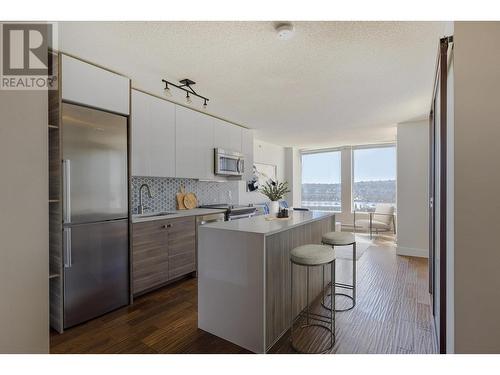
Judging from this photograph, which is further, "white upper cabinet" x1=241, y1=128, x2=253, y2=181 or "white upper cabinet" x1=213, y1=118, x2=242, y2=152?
"white upper cabinet" x1=241, y1=128, x2=253, y2=181

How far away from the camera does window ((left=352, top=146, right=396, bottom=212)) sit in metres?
6.85

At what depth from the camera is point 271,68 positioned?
252 centimetres

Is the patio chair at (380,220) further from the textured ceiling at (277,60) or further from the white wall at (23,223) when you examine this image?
the white wall at (23,223)

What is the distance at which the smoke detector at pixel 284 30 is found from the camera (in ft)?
5.93

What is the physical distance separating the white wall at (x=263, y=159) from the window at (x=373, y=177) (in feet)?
6.71

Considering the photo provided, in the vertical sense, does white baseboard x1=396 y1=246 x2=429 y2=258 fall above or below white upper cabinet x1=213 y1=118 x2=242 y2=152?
below

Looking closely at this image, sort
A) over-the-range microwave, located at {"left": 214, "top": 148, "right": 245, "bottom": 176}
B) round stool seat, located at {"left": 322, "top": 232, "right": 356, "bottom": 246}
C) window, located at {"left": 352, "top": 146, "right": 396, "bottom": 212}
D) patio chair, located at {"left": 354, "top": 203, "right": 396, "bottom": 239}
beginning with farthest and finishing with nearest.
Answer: window, located at {"left": 352, "top": 146, "right": 396, "bottom": 212}, patio chair, located at {"left": 354, "top": 203, "right": 396, "bottom": 239}, over-the-range microwave, located at {"left": 214, "top": 148, "right": 245, "bottom": 176}, round stool seat, located at {"left": 322, "top": 232, "right": 356, "bottom": 246}

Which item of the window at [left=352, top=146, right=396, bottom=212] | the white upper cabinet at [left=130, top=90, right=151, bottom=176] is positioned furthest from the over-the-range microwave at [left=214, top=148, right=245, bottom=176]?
the window at [left=352, top=146, right=396, bottom=212]

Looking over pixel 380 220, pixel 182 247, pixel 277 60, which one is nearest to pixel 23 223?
pixel 182 247

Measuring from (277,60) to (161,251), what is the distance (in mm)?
2382

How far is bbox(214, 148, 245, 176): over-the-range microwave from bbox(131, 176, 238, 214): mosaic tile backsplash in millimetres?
448

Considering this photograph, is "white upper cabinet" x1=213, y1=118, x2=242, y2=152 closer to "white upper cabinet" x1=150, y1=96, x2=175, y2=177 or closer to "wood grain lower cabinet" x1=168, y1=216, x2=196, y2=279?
"white upper cabinet" x1=150, y1=96, x2=175, y2=177

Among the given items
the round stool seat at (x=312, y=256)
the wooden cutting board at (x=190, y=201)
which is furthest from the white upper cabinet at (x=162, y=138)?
the round stool seat at (x=312, y=256)
